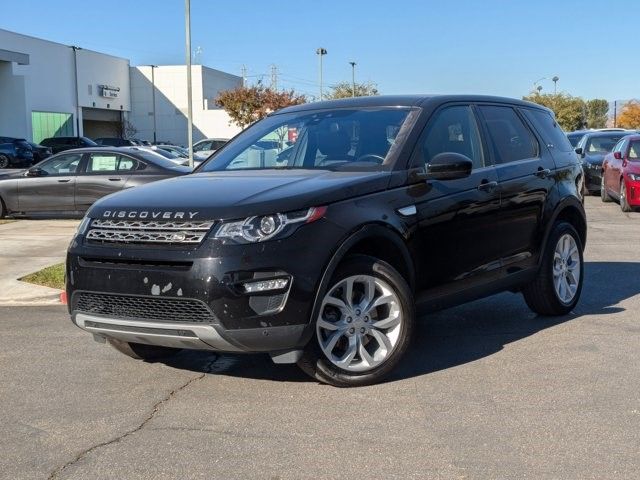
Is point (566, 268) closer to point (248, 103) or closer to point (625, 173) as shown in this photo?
point (625, 173)

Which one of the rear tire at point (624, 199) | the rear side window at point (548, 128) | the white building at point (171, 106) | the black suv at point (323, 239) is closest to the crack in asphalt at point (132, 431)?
the black suv at point (323, 239)

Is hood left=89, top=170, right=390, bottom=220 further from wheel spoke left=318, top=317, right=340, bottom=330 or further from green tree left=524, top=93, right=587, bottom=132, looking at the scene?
green tree left=524, top=93, right=587, bottom=132

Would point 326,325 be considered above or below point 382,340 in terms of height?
above

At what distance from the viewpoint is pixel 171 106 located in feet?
215

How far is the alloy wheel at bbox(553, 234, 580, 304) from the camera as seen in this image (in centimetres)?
711

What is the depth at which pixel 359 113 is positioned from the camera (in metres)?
6.12

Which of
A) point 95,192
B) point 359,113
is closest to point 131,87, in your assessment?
point 95,192

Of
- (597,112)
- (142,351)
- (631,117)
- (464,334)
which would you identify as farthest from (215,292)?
(597,112)

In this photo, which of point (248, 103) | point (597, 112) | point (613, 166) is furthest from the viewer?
point (597, 112)

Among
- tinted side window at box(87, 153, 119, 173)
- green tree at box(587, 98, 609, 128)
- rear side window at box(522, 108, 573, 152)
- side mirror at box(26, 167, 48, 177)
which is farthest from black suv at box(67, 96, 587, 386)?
green tree at box(587, 98, 609, 128)

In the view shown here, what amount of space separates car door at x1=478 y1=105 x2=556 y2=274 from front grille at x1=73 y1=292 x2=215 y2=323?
263cm

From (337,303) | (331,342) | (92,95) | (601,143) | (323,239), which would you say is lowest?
(331,342)

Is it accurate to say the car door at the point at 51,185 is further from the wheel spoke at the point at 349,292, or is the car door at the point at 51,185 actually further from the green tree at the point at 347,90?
the green tree at the point at 347,90

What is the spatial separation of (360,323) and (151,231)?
1426 mm
